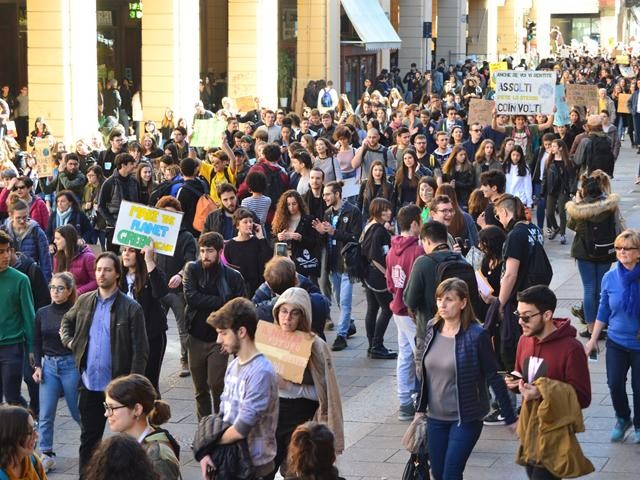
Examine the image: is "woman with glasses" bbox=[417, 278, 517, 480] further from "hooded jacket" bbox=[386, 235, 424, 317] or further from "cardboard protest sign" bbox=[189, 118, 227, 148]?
"cardboard protest sign" bbox=[189, 118, 227, 148]

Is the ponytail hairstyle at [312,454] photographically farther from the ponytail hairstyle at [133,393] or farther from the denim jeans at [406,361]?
the denim jeans at [406,361]

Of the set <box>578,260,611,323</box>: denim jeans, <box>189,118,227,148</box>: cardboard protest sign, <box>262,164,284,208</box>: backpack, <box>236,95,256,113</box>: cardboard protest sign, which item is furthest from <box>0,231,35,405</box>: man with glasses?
<box>236,95,256,113</box>: cardboard protest sign

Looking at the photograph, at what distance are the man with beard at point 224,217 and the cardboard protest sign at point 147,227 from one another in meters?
2.39

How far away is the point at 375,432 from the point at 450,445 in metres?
2.70

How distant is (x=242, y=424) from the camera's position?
7543 millimetres

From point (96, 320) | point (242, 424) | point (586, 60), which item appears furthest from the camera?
point (586, 60)

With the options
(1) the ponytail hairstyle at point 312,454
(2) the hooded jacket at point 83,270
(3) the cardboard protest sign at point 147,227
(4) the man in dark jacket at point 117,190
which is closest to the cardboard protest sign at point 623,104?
(4) the man in dark jacket at point 117,190

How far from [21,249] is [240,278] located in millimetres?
2874

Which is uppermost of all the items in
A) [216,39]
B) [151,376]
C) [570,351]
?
[216,39]

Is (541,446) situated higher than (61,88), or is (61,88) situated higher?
(61,88)

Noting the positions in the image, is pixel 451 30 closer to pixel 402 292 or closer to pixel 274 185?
pixel 274 185

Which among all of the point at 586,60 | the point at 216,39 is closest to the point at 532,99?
the point at 216,39

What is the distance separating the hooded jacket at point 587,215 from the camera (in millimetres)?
13008

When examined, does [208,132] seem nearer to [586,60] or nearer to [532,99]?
[532,99]
